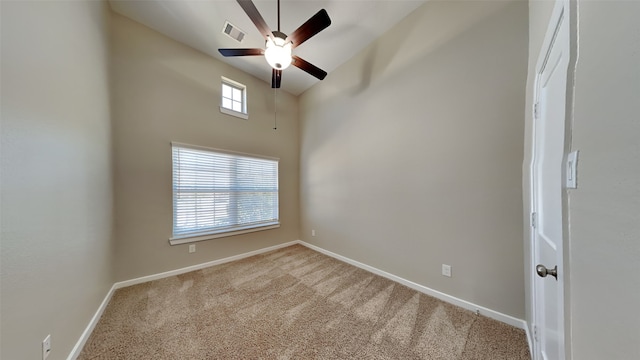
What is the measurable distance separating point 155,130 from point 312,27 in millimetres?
2384

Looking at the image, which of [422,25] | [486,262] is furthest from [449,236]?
[422,25]

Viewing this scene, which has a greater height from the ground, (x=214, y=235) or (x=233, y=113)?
(x=233, y=113)

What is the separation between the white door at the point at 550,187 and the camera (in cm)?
82

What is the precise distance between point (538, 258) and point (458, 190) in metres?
0.85

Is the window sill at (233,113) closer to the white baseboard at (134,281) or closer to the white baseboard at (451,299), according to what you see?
the white baseboard at (134,281)

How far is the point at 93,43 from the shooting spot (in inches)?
71.5

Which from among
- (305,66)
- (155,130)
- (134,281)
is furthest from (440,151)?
(134,281)

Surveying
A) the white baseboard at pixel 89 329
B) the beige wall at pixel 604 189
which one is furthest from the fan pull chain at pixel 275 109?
the beige wall at pixel 604 189

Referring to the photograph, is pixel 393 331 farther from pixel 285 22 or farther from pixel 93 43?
pixel 93 43

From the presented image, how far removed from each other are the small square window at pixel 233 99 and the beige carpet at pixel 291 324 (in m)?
2.54

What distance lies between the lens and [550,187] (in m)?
1.04

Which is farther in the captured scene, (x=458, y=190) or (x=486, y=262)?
(x=458, y=190)

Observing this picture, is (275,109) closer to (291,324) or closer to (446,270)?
(291,324)

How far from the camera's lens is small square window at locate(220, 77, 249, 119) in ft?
10.5
